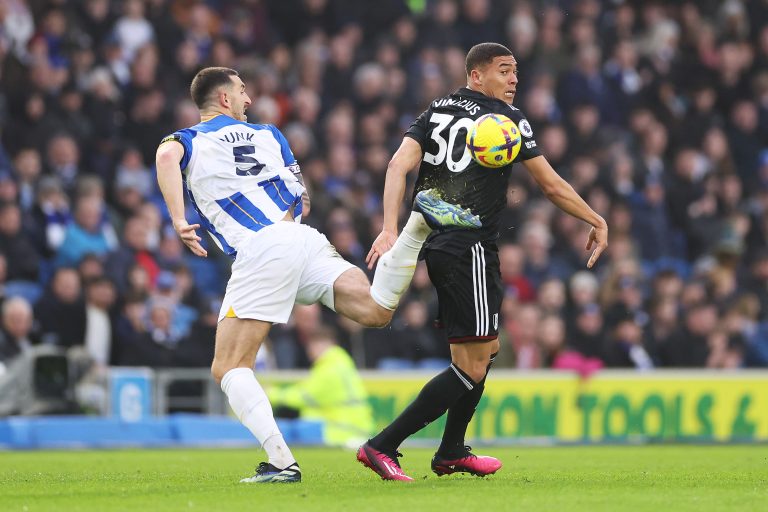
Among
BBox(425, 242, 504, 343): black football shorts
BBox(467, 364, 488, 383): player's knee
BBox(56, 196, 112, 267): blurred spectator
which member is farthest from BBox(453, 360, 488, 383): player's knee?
BBox(56, 196, 112, 267): blurred spectator

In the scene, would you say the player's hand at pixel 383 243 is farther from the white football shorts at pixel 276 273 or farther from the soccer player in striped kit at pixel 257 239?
the white football shorts at pixel 276 273

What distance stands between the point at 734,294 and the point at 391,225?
1111cm

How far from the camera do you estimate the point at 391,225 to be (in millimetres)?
7656

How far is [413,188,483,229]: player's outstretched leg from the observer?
737 centimetres

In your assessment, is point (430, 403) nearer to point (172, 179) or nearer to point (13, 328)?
point (172, 179)

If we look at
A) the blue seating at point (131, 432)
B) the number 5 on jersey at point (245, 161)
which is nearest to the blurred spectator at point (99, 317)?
the blue seating at point (131, 432)

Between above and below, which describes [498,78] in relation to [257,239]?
above

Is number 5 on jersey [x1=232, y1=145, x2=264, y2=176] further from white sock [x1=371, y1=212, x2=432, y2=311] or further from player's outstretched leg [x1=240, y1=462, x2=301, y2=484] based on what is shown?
player's outstretched leg [x1=240, y1=462, x2=301, y2=484]

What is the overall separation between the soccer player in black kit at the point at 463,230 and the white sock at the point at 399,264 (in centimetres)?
11

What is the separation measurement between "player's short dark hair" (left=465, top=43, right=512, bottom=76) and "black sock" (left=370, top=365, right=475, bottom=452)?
1688 mm

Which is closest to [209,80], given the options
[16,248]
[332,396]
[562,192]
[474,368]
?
[562,192]

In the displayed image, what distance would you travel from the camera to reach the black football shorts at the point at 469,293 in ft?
24.9

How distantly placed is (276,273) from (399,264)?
65 cm

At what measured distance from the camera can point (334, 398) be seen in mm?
14070
